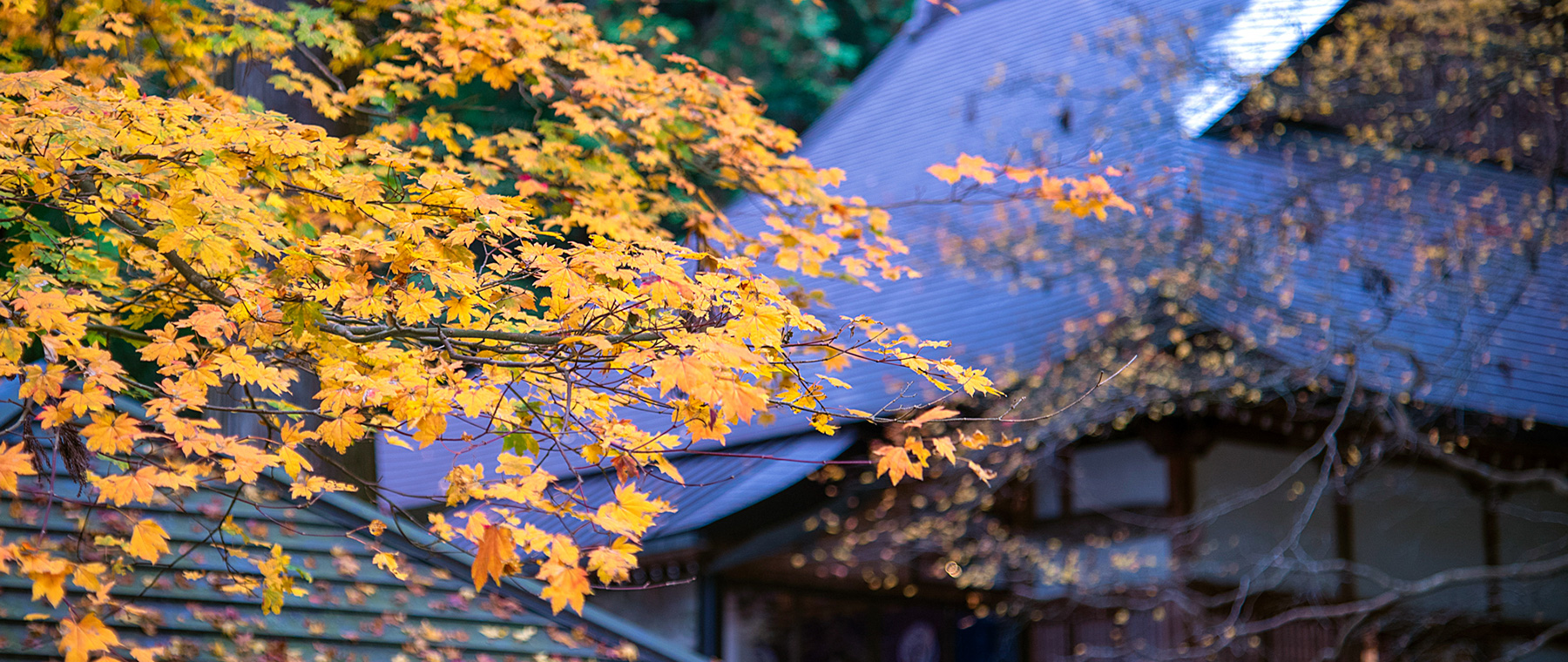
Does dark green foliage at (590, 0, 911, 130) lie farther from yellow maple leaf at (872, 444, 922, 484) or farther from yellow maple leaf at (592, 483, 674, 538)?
yellow maple leaf at (592, 483, 674, 538)

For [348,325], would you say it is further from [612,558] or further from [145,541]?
[612,558]

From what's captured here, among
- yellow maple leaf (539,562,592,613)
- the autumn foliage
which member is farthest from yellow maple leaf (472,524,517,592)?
yellow maple leaf (539,562,592,613)

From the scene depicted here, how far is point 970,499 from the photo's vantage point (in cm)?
958

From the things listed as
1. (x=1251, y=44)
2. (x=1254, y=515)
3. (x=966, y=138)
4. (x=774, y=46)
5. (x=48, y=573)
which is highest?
(x=774, y=46)

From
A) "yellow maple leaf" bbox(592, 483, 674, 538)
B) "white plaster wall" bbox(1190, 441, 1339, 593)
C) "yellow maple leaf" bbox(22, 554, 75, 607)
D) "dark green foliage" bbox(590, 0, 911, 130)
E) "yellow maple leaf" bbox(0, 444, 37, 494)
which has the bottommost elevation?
"white plaster wall" bbox(1190, 441, 1339, 593)

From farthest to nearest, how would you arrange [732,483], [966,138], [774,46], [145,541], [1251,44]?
[774,46] < [966,138] < [1251,44] < [732,483] < [145,541]

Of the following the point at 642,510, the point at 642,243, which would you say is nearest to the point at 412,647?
the point at 642,510

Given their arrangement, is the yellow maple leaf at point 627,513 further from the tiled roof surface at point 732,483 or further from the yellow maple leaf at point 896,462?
the tiled roof surface at point 732,483

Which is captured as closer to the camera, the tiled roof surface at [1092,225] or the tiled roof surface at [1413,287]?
the tiled roof surface at [1413,287]

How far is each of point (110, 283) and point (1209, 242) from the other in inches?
275

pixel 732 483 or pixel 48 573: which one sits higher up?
pixel 48 573

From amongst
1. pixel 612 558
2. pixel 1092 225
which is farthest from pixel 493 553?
pixel 1092 225

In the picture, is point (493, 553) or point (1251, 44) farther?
point (1251, 44)

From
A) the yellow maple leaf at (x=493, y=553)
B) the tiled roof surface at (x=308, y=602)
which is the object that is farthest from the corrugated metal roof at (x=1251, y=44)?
the yellow maple leaf at (x=493, y=553)
